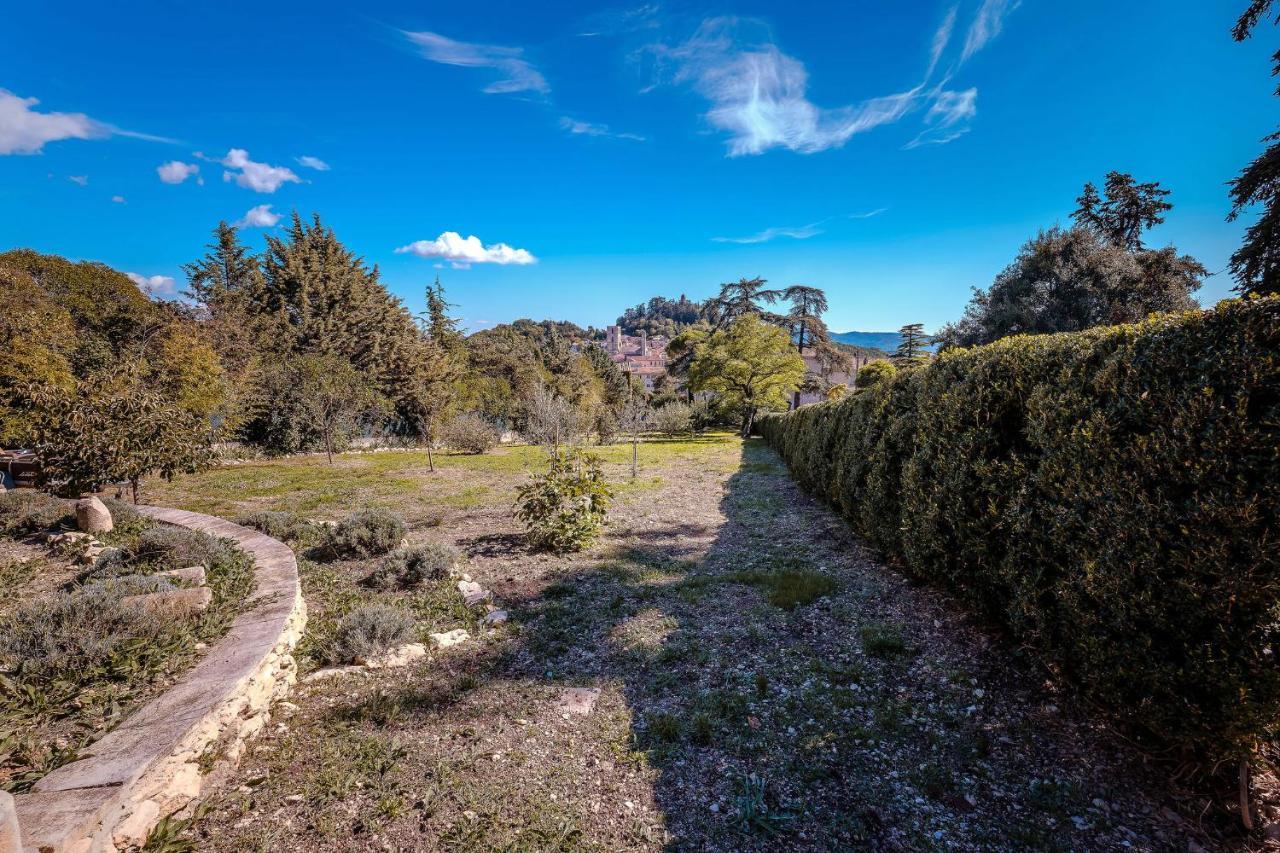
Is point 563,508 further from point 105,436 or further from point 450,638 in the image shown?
point 105,436

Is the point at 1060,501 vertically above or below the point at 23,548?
above

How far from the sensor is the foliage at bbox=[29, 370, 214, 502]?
595 cm

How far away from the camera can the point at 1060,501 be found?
2748mm

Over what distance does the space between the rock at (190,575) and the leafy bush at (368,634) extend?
1384 mm

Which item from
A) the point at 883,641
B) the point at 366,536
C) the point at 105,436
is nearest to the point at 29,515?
the point at 105,436

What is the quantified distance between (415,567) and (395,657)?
156cm

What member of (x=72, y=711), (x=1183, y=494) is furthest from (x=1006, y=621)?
(x=72, y=711)

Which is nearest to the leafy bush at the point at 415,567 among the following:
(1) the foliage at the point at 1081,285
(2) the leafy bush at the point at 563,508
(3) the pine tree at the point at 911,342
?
A: (2) the leafy bush at the point at 563,508

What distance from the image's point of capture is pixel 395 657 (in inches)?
145

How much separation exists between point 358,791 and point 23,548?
5963 millimetres

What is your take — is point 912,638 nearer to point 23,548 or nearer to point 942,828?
point 942,828

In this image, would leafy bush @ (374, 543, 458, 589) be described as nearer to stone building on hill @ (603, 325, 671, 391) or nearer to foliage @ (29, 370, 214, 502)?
foliage @ (29, 370, 214, 502)

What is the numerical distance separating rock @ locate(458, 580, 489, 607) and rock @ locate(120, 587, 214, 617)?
78.5 inches

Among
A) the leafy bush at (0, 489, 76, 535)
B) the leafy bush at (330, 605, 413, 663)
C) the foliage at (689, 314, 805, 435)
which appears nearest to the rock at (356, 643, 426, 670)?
the leafy bush at (330, 605, 413, 663)
